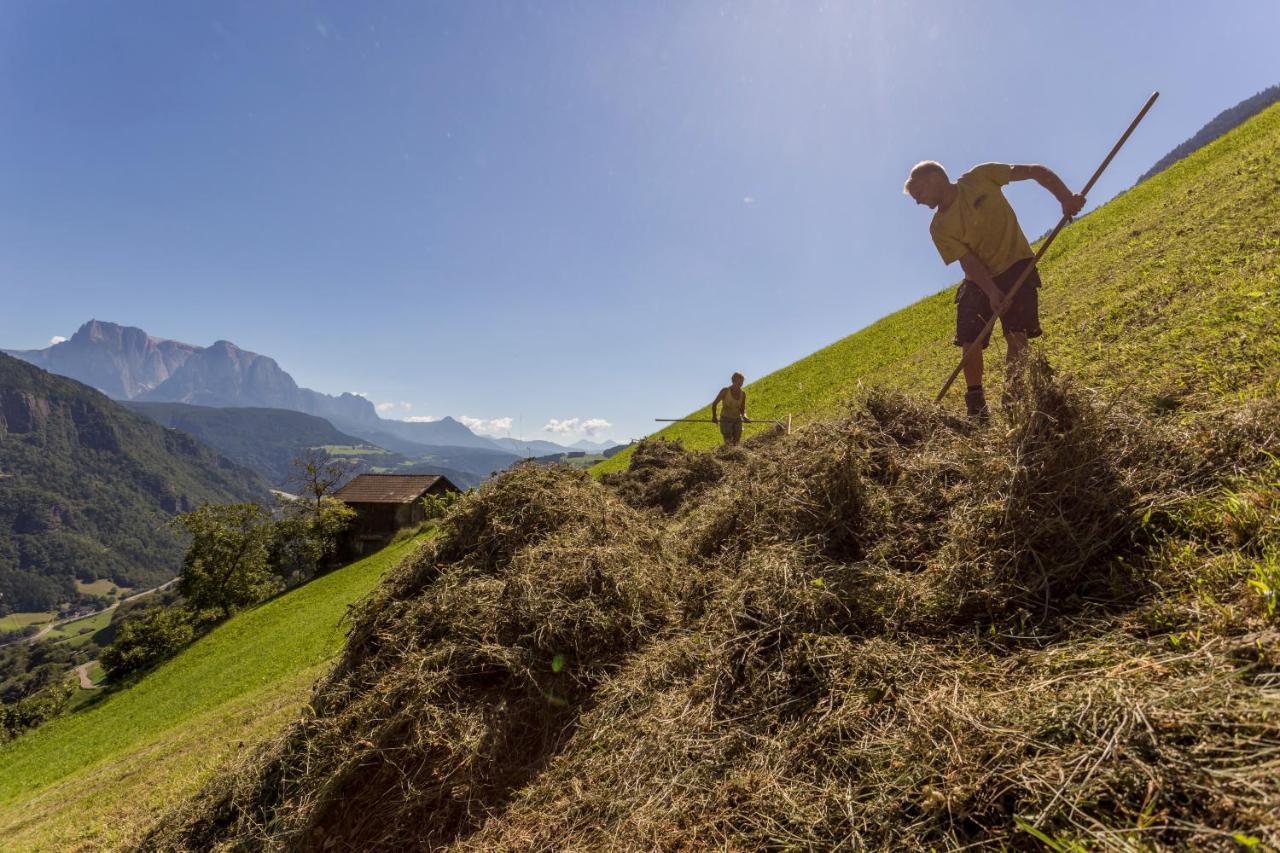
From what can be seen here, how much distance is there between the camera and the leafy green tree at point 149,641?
27625 millimetres

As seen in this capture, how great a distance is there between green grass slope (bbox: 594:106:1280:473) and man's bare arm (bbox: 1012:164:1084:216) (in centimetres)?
144

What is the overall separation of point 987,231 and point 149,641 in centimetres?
4135

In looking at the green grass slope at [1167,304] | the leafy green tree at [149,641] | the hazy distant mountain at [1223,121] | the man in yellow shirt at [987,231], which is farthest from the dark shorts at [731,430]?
the hazy distant mountain at [1223,121]

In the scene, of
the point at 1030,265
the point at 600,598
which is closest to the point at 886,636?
the point at 600,598

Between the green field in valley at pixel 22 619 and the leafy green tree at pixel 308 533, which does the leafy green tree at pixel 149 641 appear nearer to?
the leafy green tree at pixel 308 533

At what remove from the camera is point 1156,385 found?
13.5 ft

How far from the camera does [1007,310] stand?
513 centimetres

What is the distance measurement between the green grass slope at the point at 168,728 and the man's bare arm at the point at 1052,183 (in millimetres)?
8012

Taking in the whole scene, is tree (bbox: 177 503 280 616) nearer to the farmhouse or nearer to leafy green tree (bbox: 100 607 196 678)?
leafy green tree (bbox: 100 607 196 678)

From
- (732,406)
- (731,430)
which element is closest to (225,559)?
(731,430)

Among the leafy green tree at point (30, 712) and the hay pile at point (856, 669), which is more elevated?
the hay pile at point (856, 669)

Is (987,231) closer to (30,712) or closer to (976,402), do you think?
(976,402)

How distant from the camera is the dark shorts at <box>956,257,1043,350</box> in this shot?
5.11 metres

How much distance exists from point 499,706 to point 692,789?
1.55 metres
